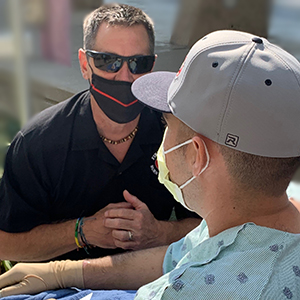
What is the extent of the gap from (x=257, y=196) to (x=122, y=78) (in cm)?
113

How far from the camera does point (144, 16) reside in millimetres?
2152

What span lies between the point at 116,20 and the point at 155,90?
774mm

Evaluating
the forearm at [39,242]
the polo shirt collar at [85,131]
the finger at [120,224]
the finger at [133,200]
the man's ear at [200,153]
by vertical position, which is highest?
the man's ear at [200,153]

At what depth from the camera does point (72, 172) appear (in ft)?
6.68

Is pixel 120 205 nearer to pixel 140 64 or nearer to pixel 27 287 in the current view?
pixel 27 287

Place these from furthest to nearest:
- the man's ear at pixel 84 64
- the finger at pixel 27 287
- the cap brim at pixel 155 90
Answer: the man's ear at pixel 84 64 → the finger at pixel 27 287 → the cap brim at pixel 155 90

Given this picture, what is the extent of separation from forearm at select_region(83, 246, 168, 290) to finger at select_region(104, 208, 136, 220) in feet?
0.69

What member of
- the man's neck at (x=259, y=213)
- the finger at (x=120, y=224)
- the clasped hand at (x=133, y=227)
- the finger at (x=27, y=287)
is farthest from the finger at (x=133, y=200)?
the man's neck at (x=259, y=213)

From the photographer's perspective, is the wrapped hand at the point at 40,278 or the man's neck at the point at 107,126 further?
the man's neck at the point at 107,126

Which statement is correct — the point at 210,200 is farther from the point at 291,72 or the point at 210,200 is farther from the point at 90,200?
the point at 90,200

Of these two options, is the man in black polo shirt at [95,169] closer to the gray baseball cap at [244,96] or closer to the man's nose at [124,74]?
the man's nose at [124,74]

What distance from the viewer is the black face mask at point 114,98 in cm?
208

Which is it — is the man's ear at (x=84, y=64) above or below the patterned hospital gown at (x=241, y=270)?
above

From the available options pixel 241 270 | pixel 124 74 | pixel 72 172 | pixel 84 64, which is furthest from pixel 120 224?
pixel 241 270
